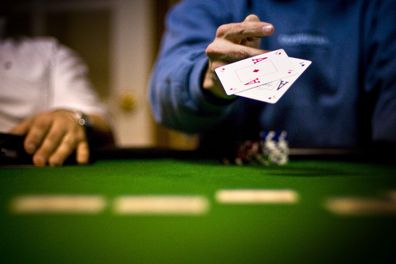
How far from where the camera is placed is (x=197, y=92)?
103 centimetres

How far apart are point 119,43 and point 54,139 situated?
2.56 metres

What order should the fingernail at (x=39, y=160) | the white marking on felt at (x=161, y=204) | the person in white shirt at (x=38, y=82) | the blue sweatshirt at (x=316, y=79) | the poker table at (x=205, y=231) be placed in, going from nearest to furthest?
the poker table at (x=205, y=231) → the white marking on felt at (x=161, y=204) → the fingernail at (x=39, y=160) → the blue sweatshirt at (x=316, y=79) → the person in white shirt at (x=38, y=82)

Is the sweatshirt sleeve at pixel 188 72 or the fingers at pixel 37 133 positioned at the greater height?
the sweatshirt sleeve at pixel 188 72

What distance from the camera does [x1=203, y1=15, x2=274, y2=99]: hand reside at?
2.33 ft

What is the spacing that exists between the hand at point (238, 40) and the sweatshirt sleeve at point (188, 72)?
0.68ft

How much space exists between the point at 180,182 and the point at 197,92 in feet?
1.28

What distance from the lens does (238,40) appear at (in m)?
0.73

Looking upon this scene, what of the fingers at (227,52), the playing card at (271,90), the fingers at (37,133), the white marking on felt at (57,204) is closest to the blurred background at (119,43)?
the fingers at (37,133)

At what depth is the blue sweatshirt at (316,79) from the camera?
1.20 meters

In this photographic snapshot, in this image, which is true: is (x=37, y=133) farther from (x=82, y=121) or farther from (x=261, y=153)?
(x=261, y=153)

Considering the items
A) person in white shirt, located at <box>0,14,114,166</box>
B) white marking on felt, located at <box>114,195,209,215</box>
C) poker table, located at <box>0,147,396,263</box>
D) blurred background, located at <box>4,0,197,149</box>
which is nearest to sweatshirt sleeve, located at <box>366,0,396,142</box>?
poker table, located at <box>0,147,396,263</box>

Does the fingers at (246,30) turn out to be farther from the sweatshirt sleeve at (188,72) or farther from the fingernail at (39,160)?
the fingernail at (39,160)

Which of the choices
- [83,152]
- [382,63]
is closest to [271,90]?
[83,152]

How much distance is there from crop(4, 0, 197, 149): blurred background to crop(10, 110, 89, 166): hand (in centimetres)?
214
